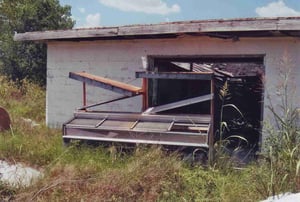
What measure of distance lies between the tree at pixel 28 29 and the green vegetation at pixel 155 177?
1415cm

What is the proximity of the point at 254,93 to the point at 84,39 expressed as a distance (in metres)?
7.80

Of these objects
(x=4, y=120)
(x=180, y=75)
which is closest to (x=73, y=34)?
(x=4, y=120)

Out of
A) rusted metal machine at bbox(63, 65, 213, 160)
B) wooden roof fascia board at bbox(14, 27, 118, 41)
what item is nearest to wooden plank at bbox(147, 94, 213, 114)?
rusted metal machine at bbox(63, 65, 213, 160)

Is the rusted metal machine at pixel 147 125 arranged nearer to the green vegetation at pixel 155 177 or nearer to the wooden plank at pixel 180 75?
the wooden plank at pixel 180 75

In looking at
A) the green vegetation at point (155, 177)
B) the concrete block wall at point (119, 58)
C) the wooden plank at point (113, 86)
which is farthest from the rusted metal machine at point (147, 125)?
the concrete block wall at point (119, 58)

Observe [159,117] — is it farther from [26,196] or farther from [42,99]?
[42,99]

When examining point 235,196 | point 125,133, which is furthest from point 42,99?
point 235,196

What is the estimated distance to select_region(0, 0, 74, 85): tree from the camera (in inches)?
805

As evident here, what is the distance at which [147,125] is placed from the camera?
23.3 ft

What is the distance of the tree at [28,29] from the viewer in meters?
20.5

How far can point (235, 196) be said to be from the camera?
4992mm

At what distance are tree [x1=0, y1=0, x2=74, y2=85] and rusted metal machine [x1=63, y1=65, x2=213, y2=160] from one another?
43.3ft

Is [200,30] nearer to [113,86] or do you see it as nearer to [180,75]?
[180,75]

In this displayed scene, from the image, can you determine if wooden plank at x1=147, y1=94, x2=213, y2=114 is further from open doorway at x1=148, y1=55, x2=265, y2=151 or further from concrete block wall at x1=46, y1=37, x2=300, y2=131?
concrete block wall at x1=46, y1=37, x2=300, y2=131
